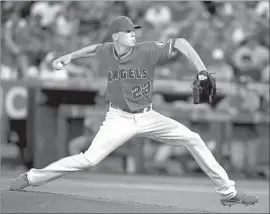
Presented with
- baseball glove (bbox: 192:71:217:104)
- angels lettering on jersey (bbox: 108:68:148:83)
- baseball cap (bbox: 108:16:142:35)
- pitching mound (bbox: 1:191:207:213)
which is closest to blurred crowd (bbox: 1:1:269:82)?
baseball glove (bbox: 192:71:217:104)

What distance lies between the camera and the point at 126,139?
467cm

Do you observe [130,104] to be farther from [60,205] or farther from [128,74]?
[60,205]

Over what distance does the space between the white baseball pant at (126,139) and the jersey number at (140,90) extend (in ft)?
0.46

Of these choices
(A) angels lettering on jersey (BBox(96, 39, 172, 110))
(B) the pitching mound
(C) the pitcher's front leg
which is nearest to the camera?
(B) the pitching mound

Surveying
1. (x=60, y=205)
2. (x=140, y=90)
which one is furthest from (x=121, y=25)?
(x=60, y=205)

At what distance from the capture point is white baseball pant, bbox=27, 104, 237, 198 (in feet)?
15.2

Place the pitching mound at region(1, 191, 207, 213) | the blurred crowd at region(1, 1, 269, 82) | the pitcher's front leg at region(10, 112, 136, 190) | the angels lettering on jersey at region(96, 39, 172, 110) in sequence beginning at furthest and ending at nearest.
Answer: the blurred crowd at region(1, 1, 269, 82)
the angels lettering on jersey at region(96, 39, 172, 110)
the pitcher's front leg at region(10, 112, 136, 190)
the pitching mound at region(1, 191, 207, 213)

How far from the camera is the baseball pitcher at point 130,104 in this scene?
4648 millimetres

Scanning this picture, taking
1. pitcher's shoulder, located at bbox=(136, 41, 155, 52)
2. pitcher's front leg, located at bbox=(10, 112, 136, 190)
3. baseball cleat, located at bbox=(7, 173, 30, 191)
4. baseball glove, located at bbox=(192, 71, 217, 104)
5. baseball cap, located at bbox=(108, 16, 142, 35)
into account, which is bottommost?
baseball cleat, located at bbox=(7, 173, 30, 191)

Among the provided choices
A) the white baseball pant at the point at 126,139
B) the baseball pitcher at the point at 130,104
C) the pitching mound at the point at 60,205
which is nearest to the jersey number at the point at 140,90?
the baseball pitcher at the point at 130,104

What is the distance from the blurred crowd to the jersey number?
17.2 ft

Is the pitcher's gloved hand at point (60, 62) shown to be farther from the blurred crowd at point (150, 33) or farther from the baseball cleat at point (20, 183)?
the blurred crowd at point (150, 33)

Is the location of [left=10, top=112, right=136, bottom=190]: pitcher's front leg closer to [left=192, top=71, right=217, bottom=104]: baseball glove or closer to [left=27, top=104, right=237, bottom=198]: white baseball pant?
[left=27, top=104, right=237, bottom=198]: white baseball pant

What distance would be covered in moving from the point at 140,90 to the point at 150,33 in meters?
5.62
